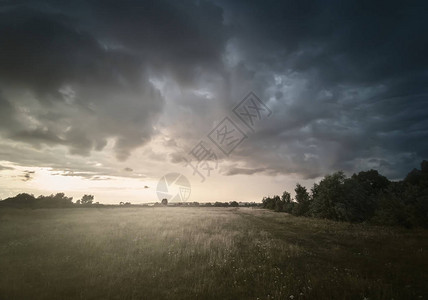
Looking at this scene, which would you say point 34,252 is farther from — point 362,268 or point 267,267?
point 362,268

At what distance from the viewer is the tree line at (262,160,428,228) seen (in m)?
24.8

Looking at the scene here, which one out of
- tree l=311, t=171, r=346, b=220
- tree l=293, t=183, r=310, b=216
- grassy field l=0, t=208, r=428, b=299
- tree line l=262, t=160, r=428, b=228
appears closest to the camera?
grassy field l=0, t=208, r=428, b=299

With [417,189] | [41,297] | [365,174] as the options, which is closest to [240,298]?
[41,297]

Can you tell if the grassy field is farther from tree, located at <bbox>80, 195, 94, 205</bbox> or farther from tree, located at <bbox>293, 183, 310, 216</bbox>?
tree, located at <bbox>80, 195, 94, 205</bbox>

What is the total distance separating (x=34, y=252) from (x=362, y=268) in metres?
16.9

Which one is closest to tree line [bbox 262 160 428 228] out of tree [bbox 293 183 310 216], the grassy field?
tree [bbox 293 183 310 216]

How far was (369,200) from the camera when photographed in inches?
1362

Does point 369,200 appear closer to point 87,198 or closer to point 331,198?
point 331,198

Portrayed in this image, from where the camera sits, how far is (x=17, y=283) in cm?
752

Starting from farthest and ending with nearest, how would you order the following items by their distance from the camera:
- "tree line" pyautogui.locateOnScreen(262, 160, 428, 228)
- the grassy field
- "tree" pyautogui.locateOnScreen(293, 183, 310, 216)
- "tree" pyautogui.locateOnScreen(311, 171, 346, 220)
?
"tree" pyautogui.locateOnScreen(293, 183, 310, 216)
"tree" pyautogui.locateOnScreen(311, 171, 346, 220)
"tree line" pyautogui.locateOnScreen(262, 160, 428, 228)
the grassy field

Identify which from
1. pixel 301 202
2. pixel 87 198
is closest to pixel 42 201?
pixel 87 198

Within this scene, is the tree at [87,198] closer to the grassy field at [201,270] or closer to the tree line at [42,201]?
the tree line at [42,201]

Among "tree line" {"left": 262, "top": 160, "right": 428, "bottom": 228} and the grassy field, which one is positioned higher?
"tree line" {"left": 262, "top": 160, "right": 428, "bottom": 228}

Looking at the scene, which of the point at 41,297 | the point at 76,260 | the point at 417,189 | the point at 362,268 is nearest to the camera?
the point at 41,297
